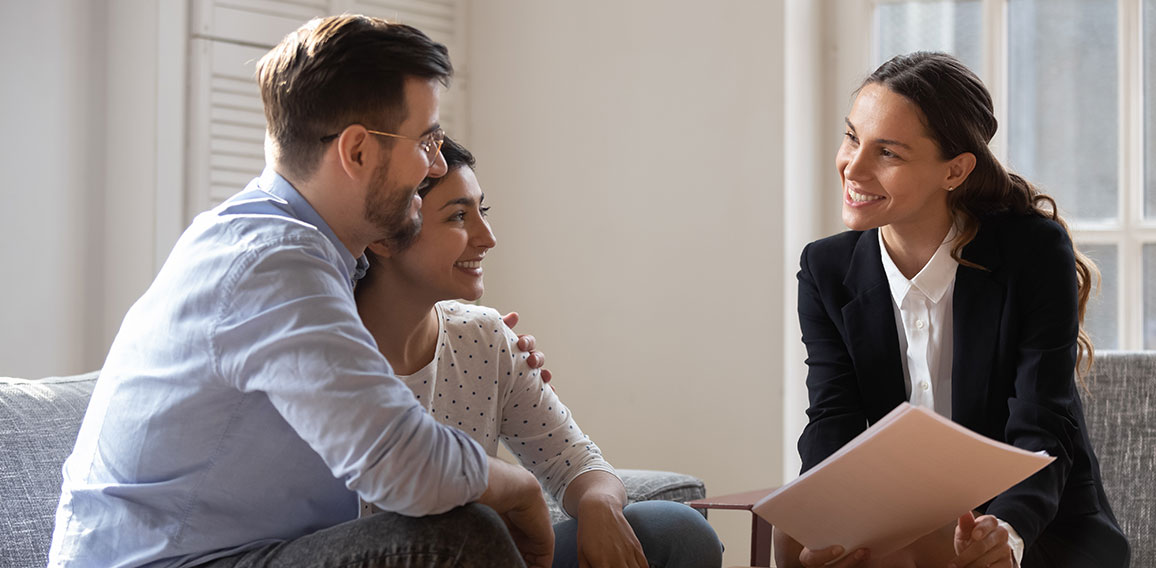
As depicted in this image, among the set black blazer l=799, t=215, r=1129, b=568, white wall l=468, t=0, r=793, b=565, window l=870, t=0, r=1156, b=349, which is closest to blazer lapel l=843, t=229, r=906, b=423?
black blazer l=799, t=215, r=1129, b=568

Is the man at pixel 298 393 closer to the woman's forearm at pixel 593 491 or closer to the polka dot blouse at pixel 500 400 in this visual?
the woman's forearm at pixel 593 491

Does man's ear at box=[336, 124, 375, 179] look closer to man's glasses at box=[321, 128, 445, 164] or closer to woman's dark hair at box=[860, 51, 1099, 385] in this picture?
man's glasses at box=[321, 128, 445, 164]

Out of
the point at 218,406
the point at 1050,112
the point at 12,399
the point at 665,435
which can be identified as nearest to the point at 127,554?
the point at 218,406

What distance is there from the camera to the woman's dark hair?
5.87 feet

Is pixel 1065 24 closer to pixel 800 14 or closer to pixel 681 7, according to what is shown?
pixel 800 14

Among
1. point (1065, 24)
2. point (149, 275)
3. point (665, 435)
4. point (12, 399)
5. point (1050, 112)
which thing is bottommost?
point (665, 435)

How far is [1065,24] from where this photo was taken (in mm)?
2854

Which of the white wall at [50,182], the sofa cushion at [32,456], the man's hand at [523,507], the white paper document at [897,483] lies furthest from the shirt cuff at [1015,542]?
the white wall at [50,182]

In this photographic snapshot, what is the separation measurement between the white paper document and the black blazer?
21 centimetres

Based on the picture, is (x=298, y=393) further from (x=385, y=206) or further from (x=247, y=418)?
(x=385, y=206)

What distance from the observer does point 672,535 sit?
1674 mm

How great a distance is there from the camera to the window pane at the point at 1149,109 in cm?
276

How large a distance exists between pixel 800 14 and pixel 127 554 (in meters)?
2.28

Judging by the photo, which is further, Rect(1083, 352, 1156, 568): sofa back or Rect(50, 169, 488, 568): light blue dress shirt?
Rect(1083, 352, 1156, 568): sofa back
